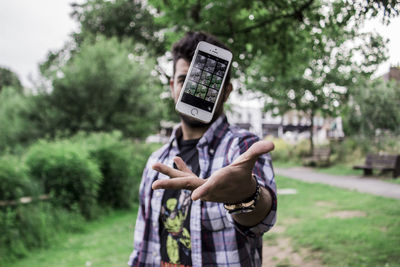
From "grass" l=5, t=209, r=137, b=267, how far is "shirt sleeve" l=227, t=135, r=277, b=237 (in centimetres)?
423

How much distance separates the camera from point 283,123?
40.2 m

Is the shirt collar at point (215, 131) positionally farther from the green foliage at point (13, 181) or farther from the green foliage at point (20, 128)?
the green foliage at point (20, 128)

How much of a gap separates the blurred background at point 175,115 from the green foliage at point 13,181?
0.02 metres

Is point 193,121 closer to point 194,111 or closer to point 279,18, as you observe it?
point 194,111

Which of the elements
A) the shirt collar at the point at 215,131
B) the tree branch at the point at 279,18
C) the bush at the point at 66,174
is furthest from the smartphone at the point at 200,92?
the bush at the point at 66,174

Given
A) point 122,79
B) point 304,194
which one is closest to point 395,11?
point 304,194

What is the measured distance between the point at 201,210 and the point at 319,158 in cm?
1658

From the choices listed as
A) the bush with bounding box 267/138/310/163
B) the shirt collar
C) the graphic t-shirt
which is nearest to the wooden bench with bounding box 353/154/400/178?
the shirt collar

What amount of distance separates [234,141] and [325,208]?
6799 mm

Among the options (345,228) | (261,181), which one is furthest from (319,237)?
(261,181)

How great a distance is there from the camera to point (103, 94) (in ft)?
42.6

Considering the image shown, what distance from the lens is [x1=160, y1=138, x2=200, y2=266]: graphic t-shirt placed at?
1.66m

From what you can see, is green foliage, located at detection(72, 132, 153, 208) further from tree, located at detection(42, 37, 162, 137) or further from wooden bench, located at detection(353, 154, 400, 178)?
wooden bench, located at detection(353, 154, 400, 178)

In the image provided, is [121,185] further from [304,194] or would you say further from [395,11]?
[395,11]
